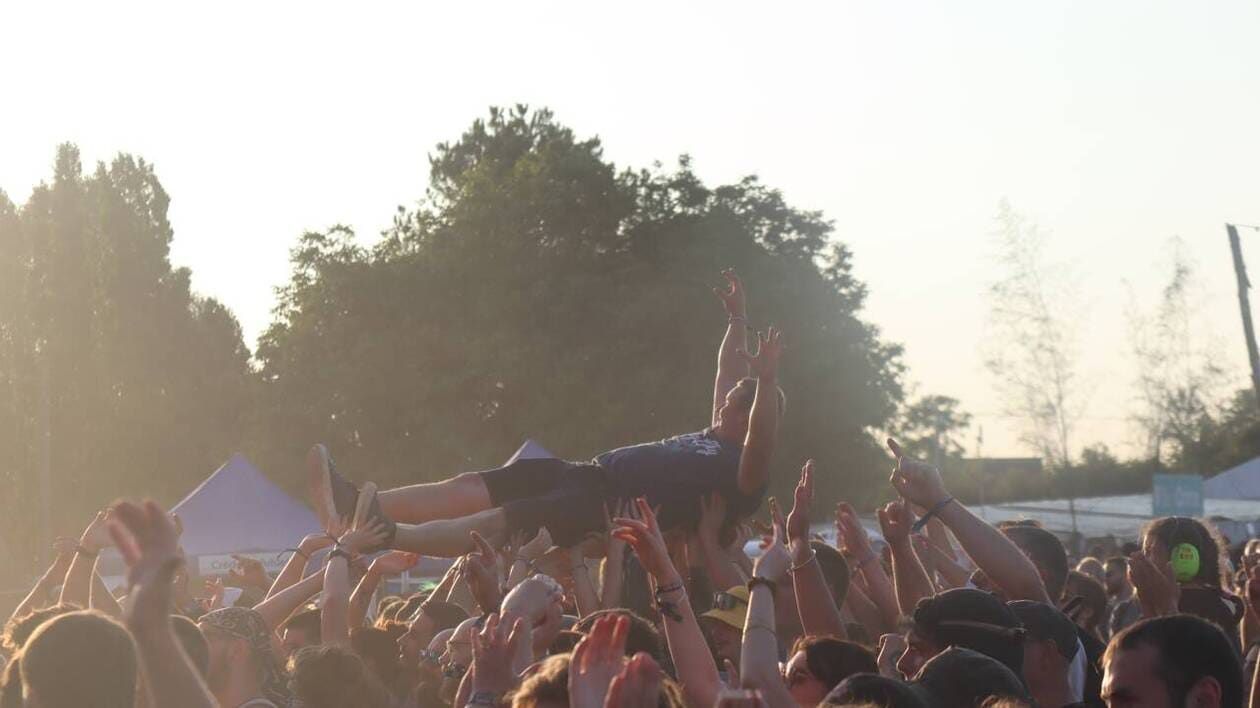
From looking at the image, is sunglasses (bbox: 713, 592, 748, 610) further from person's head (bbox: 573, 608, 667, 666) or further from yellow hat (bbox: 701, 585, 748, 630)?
person's head (bbox: 573, 608, 667, 666)

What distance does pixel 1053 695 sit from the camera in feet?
17.3

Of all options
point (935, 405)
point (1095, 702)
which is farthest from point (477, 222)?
point (1095, 702)

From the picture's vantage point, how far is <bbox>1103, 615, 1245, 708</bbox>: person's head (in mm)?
4352

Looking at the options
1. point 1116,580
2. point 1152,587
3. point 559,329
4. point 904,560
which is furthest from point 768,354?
point 559,329

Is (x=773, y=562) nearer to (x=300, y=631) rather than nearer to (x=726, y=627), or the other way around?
(x=726, y=627)

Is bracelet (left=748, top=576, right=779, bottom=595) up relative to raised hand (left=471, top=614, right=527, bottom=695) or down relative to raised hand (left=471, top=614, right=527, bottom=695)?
up

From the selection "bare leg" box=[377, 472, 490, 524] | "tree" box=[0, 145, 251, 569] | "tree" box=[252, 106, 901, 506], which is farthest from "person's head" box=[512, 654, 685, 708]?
"tree" box=[0, 145, 251, 569]

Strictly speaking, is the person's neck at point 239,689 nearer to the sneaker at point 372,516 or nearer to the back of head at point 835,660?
the sneaker at point 372,516

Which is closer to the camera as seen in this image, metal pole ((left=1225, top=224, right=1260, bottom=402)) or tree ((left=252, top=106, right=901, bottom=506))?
metal pole ((left=1225, top=224, right=1260, bottom=402))

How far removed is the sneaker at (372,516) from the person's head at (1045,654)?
2821mm

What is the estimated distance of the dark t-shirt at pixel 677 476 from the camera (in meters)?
7.50

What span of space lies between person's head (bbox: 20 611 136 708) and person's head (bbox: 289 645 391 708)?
209 centimetres

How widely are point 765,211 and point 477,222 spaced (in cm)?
615

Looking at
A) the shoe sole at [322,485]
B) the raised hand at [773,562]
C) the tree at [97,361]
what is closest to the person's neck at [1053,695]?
the raised hand at [773,562]
